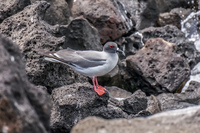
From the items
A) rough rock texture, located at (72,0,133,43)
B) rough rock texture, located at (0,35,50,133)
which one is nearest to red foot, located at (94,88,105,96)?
rough rock texture, located at (0,35,50,133)

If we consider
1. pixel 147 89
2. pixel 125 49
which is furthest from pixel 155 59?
pixel 125 49

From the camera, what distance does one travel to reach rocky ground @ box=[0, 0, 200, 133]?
10.7ft

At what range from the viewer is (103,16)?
11438 millimetres

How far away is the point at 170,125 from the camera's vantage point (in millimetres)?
3459

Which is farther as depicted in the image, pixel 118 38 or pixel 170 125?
pixel 118 38

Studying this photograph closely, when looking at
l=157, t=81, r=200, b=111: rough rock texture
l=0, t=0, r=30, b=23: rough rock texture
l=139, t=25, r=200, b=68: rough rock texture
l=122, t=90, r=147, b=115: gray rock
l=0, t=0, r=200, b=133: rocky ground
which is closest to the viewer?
l=0, t=0, r=200, b=133: rocky ground

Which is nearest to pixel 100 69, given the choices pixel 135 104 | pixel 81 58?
pixel 81 58

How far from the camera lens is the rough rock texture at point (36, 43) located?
269 inches

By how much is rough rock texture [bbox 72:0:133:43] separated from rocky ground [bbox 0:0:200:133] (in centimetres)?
3

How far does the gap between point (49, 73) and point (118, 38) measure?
5.44 m

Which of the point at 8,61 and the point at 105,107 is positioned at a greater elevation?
the point at 8,61

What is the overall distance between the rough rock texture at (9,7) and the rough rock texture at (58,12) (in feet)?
8.37

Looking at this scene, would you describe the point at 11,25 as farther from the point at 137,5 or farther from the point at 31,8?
the point at 137,5

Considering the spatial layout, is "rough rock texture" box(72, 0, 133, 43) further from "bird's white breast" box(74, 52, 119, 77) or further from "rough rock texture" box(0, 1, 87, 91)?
"bird's white breast" box(74, 52, 119, 77)
